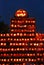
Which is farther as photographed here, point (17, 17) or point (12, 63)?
point (17, 17)

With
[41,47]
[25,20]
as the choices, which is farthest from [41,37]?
[25,20]

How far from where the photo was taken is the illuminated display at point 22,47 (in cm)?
763

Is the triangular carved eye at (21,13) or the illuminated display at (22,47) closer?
the illuminated display at (22,47)

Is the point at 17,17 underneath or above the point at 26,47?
above

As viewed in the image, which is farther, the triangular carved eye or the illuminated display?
the triangular carved eye

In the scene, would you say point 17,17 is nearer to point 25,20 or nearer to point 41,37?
point 25,20

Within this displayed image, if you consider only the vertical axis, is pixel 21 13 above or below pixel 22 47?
above

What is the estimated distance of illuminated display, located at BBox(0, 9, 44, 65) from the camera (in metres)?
7.63

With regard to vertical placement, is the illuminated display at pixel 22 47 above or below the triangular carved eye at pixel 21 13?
below

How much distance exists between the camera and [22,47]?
7.75 m

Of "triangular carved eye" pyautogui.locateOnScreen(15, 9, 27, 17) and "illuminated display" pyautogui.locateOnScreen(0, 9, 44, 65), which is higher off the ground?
"triangular carved eye" pyautogui.locateOnScreen(15, 9, 27, 17)

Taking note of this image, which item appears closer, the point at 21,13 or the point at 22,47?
the point at 22,47

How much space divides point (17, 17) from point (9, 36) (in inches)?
30.1

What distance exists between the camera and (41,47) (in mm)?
7719
